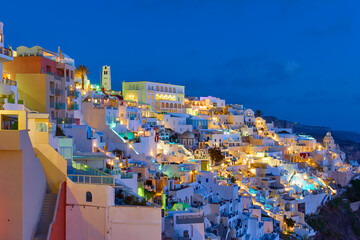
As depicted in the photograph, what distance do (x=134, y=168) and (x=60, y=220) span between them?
45.5 feet

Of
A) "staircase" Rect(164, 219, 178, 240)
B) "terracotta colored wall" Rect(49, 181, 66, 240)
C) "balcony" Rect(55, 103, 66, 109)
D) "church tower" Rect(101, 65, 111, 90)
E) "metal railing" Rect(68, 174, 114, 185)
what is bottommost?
"staircase" Rect(164, 219, 178, 240)

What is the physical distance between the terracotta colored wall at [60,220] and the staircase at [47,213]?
0.73ft

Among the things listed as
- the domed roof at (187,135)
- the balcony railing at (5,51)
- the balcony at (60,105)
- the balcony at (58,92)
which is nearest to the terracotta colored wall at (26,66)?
the balcony at (58,92)

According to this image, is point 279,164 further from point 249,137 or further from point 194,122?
point 194,122

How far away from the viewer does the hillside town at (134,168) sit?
12.9 m

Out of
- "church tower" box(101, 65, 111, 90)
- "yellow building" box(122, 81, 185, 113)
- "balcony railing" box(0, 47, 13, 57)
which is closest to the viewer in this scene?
"balcony railing" box(0, 47, 13, 57)

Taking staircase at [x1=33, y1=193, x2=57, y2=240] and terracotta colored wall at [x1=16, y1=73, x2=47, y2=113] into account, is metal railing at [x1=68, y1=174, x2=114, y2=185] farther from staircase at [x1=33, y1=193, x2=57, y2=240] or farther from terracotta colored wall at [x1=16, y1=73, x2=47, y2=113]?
terracotta colored wall at [x1=16, y1=73, x2=47, y2=113]

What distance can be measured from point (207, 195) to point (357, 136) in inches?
7331

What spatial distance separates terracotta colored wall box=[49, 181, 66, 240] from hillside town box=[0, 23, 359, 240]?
0.12ft

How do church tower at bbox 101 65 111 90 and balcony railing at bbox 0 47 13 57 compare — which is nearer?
balcony railing at bbox 0 47 13 57

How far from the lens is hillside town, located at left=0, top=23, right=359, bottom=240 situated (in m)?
12.9

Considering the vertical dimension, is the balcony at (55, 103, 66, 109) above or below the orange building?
below

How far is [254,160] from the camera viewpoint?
46625 mm

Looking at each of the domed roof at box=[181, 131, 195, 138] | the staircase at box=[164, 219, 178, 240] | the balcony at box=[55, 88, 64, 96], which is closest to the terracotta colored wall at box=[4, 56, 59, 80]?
the balcony at box=[55, 88, 64, 96]
